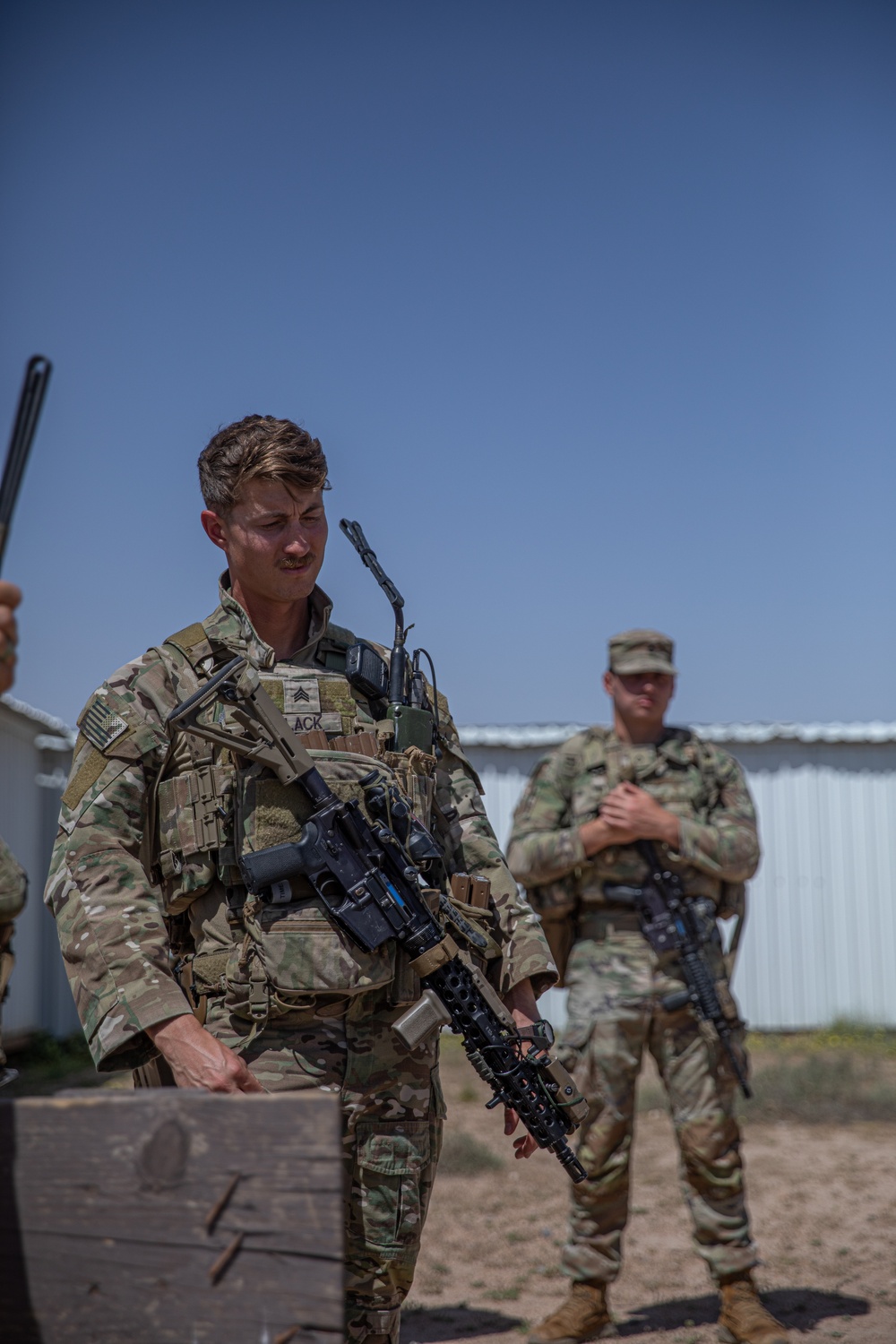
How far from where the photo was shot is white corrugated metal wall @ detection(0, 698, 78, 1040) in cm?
1077

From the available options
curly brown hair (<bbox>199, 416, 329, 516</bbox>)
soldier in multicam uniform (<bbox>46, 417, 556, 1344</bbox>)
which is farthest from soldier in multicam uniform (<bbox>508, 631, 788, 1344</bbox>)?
curly brown hair (<bbox>199, 416, 329, 516</bbox>)

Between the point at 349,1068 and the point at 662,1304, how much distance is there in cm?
335

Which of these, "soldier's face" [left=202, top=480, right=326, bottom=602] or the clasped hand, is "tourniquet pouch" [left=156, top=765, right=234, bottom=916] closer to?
"soldier's face" [left=202, top=480, right=326, bottom=602]

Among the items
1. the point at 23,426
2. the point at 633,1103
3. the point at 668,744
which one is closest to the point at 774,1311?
the point at 633,1103

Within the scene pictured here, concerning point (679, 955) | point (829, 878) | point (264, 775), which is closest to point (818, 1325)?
point (679, 955)

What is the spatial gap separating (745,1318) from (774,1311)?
54 cm

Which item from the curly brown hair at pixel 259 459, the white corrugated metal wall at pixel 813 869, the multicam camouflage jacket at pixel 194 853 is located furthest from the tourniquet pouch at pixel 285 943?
the white corrugated metal wall at pixel 813 869

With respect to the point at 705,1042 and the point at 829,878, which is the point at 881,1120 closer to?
the point at 829,878

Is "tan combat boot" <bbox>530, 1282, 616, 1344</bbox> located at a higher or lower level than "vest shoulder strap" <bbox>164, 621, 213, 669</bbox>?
lower

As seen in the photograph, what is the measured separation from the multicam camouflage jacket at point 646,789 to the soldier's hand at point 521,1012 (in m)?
1.96

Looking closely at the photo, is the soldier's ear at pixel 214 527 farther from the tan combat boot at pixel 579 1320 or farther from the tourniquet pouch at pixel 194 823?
the tan combat boot at pixel 579 1320

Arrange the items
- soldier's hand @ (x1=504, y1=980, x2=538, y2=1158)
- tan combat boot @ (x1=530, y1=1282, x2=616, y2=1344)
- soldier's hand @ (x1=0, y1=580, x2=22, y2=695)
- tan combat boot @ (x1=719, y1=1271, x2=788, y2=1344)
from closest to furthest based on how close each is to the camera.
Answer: soldier's hand @ (x1=0, y1=580, x2=22, y2=695) < soldier's hand @ (x1=504, y1=980, x2=538, y2=1158) < tan combat boot @ (x1=719, y1=1271, x2=788, y2=1344) < tan combat boot @ (x1=530, y1=1282, x2=616, y2=1344)

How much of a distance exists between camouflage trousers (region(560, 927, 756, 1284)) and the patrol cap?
1090 mm

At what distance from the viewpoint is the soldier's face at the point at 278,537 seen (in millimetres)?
2854
